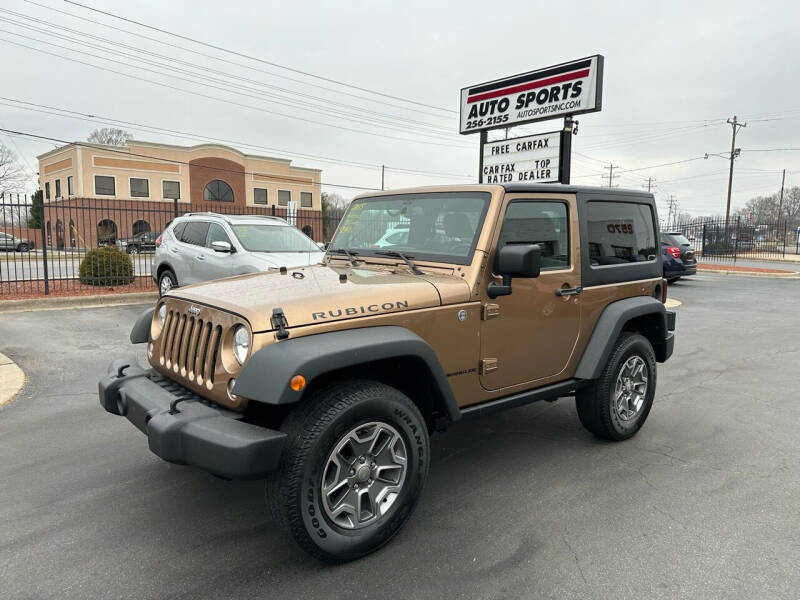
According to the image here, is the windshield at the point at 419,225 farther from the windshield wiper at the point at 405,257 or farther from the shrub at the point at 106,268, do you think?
the shrub at the point at 106,268

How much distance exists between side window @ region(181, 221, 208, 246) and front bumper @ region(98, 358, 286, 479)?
7.97 meters

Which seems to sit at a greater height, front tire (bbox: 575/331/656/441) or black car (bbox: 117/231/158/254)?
black car (bbox: 117/231/158/254)

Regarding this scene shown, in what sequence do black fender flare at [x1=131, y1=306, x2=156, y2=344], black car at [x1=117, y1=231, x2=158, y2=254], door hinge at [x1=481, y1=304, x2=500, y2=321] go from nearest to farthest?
door hinge at [x1=481, y1=304, x2=500, y2=321] < black fender flare at [x1=131, y1=306, x2=156, y2=344] < black car at [x1=117, y1=231, x2=158, y2=254]

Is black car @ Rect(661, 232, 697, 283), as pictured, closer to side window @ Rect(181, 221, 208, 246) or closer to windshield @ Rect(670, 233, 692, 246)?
windshield @ Rect(670, 233, 692, 246)

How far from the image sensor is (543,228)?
379cm

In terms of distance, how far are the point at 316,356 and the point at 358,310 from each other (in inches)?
16.7

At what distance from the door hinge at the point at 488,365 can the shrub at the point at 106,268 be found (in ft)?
39.2

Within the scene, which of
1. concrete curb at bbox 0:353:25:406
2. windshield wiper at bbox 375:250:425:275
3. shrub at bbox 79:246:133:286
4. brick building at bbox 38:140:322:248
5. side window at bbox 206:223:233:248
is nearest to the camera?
windshield wiper at bbox 375:250:425:275

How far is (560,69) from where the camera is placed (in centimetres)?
1169

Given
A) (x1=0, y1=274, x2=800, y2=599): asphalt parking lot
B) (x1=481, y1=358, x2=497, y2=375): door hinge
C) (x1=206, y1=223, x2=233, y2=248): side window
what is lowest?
(x1=0, y1=274, x2=800, y2=599): asphalt parking lot

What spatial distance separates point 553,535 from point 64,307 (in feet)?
34.4

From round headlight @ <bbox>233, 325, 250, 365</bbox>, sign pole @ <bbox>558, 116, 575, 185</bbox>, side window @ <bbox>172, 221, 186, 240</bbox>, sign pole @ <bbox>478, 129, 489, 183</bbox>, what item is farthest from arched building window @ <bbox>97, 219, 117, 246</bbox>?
round headlight @ <bbox>233, 325, 250, 365</bbox>

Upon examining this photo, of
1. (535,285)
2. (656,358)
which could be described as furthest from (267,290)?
(656,358)

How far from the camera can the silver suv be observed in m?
9.38
